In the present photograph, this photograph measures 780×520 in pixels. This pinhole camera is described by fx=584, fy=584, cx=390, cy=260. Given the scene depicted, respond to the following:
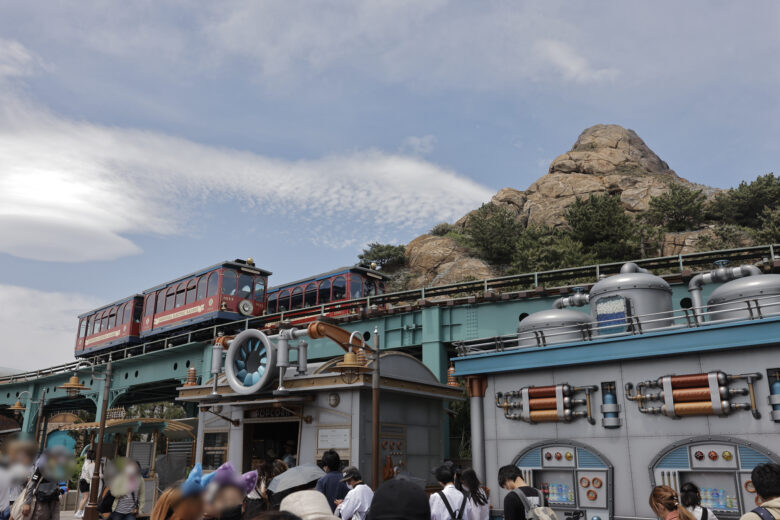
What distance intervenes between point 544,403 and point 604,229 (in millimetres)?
38686

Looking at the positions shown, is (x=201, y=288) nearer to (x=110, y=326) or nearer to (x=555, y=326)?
(x=110, y=326)

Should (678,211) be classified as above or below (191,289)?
above

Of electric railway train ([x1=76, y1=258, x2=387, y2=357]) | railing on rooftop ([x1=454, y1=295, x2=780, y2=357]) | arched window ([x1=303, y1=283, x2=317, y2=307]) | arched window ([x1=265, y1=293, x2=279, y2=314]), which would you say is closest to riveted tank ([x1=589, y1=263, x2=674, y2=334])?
railing on rooftop ([x1=454, y1=295, x2=780, y2=357])

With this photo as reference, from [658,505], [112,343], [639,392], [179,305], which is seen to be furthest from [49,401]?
[658,505]

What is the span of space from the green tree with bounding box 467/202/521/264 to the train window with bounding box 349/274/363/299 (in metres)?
24.6

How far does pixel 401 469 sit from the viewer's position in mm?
15117

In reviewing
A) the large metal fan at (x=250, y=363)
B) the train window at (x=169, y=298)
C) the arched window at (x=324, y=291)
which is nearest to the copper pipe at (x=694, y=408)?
the large metal fan at (x=250, y=363)

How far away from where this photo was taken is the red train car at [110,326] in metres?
37.2

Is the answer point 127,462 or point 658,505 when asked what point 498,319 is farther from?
point 127,462

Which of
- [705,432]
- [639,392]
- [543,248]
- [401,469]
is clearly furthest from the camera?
[543,248]

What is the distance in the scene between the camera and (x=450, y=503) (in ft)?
23.3

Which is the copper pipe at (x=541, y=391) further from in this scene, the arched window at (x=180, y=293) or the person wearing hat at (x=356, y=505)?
the arched window at (x=180, y=293)

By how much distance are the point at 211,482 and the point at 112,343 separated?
39.5 meters

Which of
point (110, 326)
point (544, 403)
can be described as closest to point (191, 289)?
point (110, 326)
